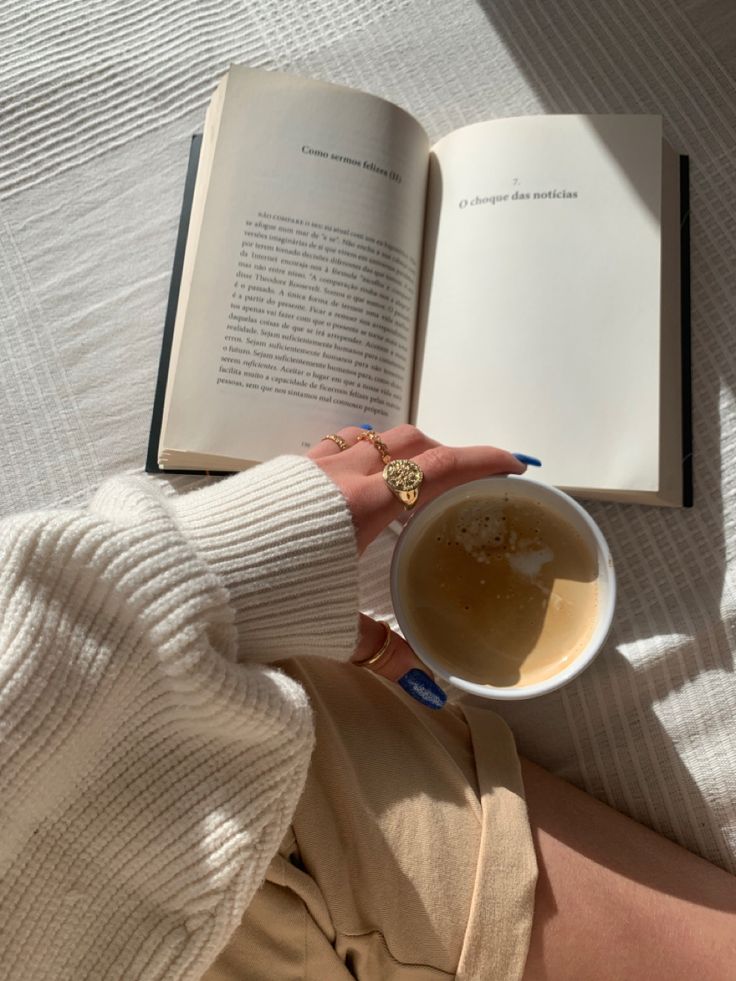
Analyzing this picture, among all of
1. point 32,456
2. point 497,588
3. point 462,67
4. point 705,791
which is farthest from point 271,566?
point 462,67

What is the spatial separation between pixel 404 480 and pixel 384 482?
1 centimetres

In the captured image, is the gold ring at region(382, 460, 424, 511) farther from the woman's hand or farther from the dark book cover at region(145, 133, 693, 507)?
the dark book cover at region(145, 133, 693, 507)

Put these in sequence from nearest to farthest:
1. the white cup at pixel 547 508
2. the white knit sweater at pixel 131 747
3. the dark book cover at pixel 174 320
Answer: the white knit sweater at pixel 131 747, the white cup at pixel 547 508, the dark book cover at pixel 174 320

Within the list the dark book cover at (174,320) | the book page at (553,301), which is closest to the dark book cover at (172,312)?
the dark book cover at (174,320)

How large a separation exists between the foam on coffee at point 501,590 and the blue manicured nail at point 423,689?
0.03 m

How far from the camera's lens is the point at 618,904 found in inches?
21.4

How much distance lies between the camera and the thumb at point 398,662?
21.9 inches

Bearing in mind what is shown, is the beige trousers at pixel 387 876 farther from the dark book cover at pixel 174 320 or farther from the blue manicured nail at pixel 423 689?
the dark book cover at pixel 174 320

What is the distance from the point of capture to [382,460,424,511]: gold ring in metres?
0.54

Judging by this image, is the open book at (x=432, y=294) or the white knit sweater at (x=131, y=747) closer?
the white knit sweater at (x=131, y=747)

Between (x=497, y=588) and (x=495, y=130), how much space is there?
390mm

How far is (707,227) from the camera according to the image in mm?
648

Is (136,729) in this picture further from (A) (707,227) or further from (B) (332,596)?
(A) (707,227)

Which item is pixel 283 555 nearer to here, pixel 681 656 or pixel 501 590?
pixel 501 590
